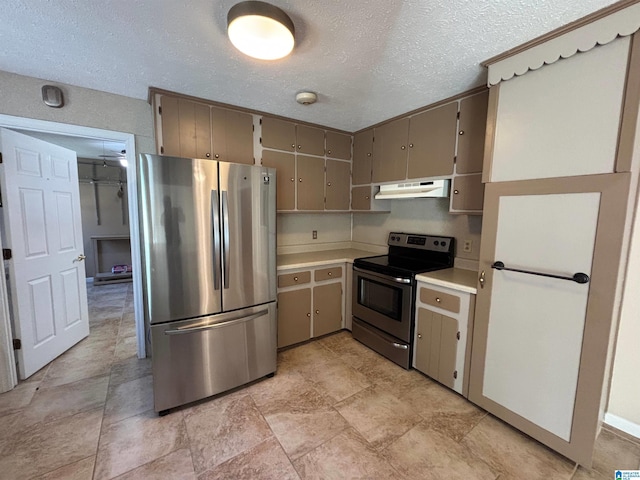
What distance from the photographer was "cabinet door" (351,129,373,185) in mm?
3182

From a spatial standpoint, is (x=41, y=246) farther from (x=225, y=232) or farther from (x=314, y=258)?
(x=314, y=258)

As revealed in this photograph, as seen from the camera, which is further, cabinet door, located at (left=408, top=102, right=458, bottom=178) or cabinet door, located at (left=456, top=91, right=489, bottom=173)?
cabinet door, located at (left=408, top=102, right=458, bottom=178)

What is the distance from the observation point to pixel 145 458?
159 centimetres

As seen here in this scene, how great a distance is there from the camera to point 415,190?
8.56ft

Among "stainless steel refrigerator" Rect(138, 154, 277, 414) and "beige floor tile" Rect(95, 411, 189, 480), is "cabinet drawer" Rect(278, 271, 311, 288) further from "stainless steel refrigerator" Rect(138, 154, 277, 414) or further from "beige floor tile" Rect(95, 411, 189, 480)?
"beige floor tile" Rect(95, 411, 189, 480)

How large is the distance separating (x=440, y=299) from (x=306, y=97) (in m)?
2.01

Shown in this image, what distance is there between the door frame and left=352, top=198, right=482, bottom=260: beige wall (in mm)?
2616

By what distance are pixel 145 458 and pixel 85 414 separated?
0.75 m

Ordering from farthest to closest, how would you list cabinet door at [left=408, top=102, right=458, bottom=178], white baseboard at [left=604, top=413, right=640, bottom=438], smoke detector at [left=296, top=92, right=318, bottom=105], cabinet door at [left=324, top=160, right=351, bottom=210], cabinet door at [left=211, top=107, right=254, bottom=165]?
cabinet door at [left=324, top=160, right=351, bottom=210]
cabinet door at [left=211, top=107, right=254, bottom=165]
cabinet door at [left=408, top=102, right=458, bottom=178]
smoke detector at [left=296, top=92, right=318, bottom=105]
white baseboard at [left=604, top=413, right=640, bottom=438]

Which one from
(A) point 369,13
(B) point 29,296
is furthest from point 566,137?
(B) point 29,296

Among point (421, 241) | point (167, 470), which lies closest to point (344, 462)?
point (167, 470)

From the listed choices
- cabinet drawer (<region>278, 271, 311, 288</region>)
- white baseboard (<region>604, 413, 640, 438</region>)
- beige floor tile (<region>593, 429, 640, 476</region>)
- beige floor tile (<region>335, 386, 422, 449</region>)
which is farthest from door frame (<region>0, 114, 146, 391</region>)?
white baseboard (<region>604, 413, 640, 438</region>)

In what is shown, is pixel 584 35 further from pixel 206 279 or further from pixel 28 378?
pixel 28 378

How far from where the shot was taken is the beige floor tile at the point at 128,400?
194 centimetres
